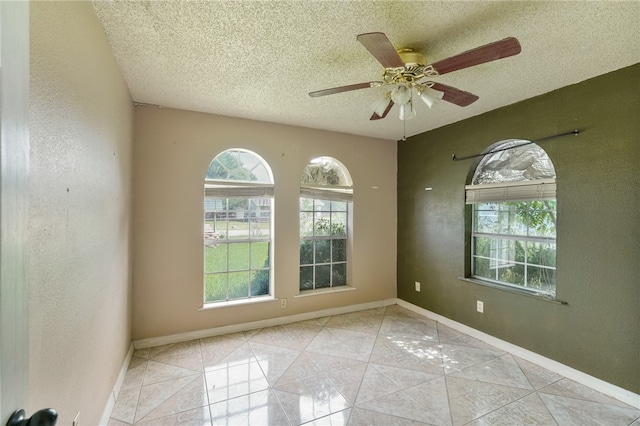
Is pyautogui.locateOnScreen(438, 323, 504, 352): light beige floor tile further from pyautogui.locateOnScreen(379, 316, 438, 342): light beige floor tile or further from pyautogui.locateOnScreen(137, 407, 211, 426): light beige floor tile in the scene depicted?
pyautogui.locateOnScreen(137, 407, 211, 426): light beige floor tile

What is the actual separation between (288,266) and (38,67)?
3.00 meters

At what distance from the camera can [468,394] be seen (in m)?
2.25

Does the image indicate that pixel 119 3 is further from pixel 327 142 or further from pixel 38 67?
pixel 327 142

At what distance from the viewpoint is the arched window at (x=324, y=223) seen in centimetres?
395

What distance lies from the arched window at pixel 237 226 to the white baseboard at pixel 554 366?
243 centimetres

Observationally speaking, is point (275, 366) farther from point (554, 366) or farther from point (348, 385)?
point (554, 366)

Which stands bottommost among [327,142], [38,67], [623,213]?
[623,213]

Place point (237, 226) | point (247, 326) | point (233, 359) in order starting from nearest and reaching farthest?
1. point (233, 359)
2. point (247, 326)
3. point (237, 226)

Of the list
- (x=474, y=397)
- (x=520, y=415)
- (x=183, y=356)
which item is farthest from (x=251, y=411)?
(x=520, y=415)

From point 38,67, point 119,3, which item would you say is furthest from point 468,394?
point 119,3

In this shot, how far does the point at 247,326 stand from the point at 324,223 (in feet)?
5.51

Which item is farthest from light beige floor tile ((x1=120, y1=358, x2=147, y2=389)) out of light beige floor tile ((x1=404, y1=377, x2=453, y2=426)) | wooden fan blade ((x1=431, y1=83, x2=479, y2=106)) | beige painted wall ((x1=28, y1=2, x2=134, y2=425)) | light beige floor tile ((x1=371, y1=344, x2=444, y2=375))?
wooden fan blade ((x1=431, y1=83, x2=479, y2=106))

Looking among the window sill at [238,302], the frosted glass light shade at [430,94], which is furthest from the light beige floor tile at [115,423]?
the frosted glass light shade at [430,94]

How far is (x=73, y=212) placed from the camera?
1.37 metres
